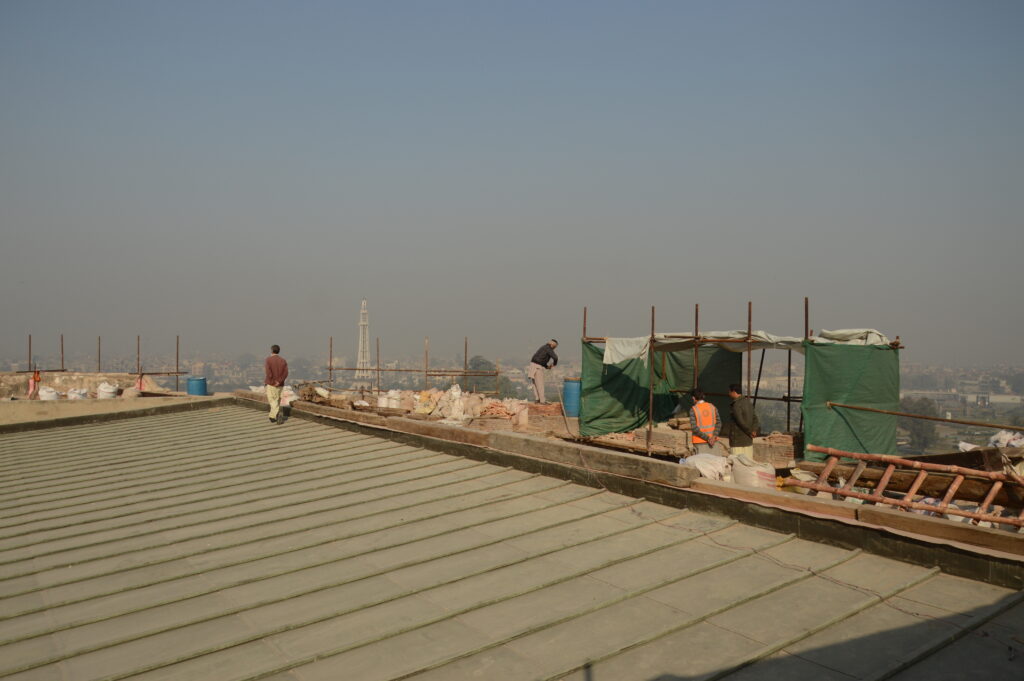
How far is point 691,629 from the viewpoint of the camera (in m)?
3.95

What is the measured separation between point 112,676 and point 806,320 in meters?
13.1

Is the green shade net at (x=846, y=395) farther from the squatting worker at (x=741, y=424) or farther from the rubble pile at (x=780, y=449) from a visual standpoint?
the squatting worker at (x=741, y=424)

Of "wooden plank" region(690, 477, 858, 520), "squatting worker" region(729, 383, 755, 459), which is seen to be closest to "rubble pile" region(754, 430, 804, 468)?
"squatting worker" region(729, 383, 755, 459)

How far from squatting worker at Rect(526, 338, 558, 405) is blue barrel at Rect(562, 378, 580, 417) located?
4.37 feet

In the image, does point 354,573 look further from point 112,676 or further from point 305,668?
point 112,676

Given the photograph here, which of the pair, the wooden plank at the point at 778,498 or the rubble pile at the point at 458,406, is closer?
the wooden plank at the point at 778,498

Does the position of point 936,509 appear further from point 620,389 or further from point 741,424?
point 620,389

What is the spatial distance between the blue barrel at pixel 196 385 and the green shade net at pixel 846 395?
568 inches

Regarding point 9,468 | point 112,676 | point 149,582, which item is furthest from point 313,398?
point 112,676

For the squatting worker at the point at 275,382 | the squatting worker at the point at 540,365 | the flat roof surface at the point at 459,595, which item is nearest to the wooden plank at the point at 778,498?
the flat roof surface at the point at 459,595

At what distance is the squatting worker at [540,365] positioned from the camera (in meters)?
19.1

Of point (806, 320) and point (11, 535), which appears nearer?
point (11, 535)

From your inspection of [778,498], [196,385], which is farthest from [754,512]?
[196,385]

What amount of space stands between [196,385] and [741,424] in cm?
1422
